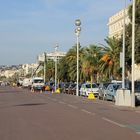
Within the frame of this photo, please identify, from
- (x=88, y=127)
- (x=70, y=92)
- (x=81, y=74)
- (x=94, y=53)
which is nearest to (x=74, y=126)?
(x=88, y=127)

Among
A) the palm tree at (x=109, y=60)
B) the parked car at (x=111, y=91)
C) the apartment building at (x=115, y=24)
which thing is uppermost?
the apartment building at (x=115, y=24)

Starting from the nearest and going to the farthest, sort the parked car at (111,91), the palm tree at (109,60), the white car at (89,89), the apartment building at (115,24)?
the parked car at (111,91) → the white car at (89,89) → the palm tree at (109,60) → the apartment building at (115,24)

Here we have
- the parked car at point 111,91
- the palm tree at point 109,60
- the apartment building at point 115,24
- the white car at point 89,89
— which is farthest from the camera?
the apartment building at point 115,24

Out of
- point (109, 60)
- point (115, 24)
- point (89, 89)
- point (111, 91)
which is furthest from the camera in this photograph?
point (115, 24)

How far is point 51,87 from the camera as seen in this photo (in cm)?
9731

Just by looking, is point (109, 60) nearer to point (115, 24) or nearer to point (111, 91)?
point (111, 91)

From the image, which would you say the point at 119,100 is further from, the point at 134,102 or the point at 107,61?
the point at 107,61

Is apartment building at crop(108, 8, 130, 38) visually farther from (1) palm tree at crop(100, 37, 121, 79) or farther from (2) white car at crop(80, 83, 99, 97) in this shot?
(2) white car at crop(80, 83, 99, 97)

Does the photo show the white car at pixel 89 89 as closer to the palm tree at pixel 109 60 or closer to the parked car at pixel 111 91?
the parked car at pixel 111 91

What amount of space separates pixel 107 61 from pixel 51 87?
22686 mm

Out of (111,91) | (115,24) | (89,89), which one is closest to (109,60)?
(89,89)

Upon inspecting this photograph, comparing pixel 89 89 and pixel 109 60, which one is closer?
pixel 89 89

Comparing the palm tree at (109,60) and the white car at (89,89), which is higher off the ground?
the palm tree at (109,60)

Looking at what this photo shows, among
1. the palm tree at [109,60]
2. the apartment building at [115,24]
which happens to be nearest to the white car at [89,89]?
the palm tree at [109,60]
